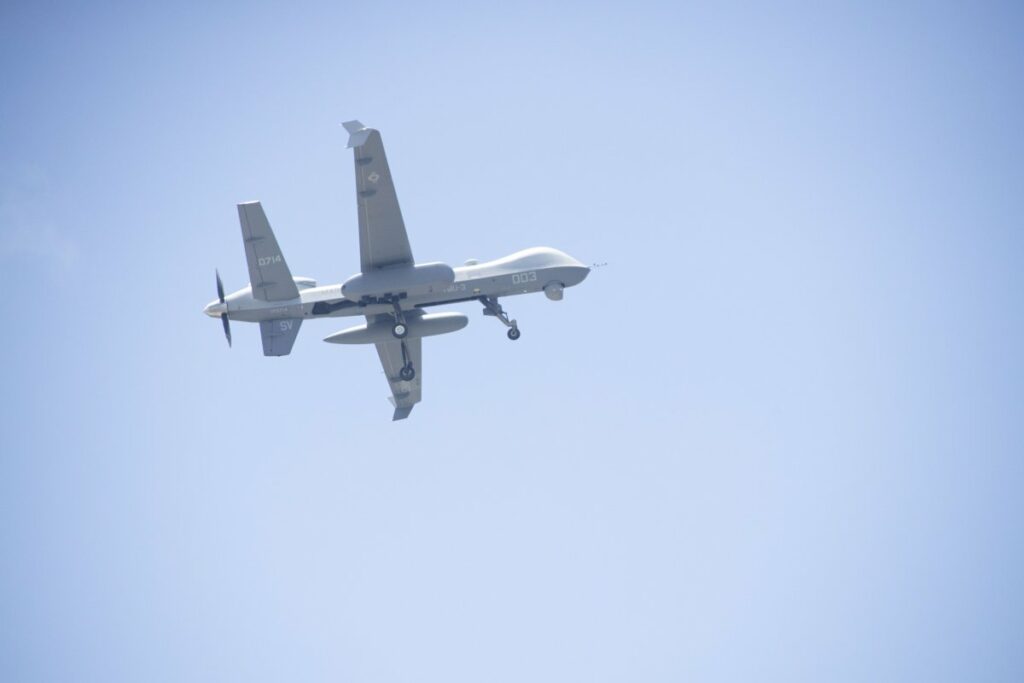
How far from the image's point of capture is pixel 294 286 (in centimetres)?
3850

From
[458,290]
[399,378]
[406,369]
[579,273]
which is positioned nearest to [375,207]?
[458,290]

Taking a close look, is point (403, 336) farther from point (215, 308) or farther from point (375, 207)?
point (215, 308)

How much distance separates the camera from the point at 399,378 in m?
44.0

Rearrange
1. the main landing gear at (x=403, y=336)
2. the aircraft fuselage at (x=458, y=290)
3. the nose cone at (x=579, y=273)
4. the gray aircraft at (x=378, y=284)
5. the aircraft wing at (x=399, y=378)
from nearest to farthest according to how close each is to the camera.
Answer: the gray aircraft at (x=378, y=284) → the aircraft fuselage at (x=458, y=290) → the main landing gear at (x=403, y=336) → the nose cone at (x=579, y=273) → the aircraft wing at (x=399, y=378)

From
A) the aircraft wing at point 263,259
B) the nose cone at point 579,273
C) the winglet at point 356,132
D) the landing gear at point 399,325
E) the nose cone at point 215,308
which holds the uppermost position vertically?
the winglet at point 356,132

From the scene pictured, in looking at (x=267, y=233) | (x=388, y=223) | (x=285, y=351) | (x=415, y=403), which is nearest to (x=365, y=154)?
(x=388, y=223)

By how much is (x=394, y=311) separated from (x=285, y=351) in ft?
13.3

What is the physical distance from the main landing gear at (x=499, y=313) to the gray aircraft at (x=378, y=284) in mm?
36

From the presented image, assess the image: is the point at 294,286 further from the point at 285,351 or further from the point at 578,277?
the point at 578,277

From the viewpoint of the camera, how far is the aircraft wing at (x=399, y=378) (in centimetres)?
4278

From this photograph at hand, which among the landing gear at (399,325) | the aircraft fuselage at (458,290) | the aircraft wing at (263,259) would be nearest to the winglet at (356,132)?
the aircraft wing at (263,259)

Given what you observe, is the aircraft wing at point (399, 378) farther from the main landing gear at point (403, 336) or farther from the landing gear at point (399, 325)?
the landing gear at point (399, 325)

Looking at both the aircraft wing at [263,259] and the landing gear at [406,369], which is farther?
the landing gear at [406,369]

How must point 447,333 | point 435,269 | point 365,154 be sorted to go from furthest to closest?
point 447,333
point 435,269
point 365,154
